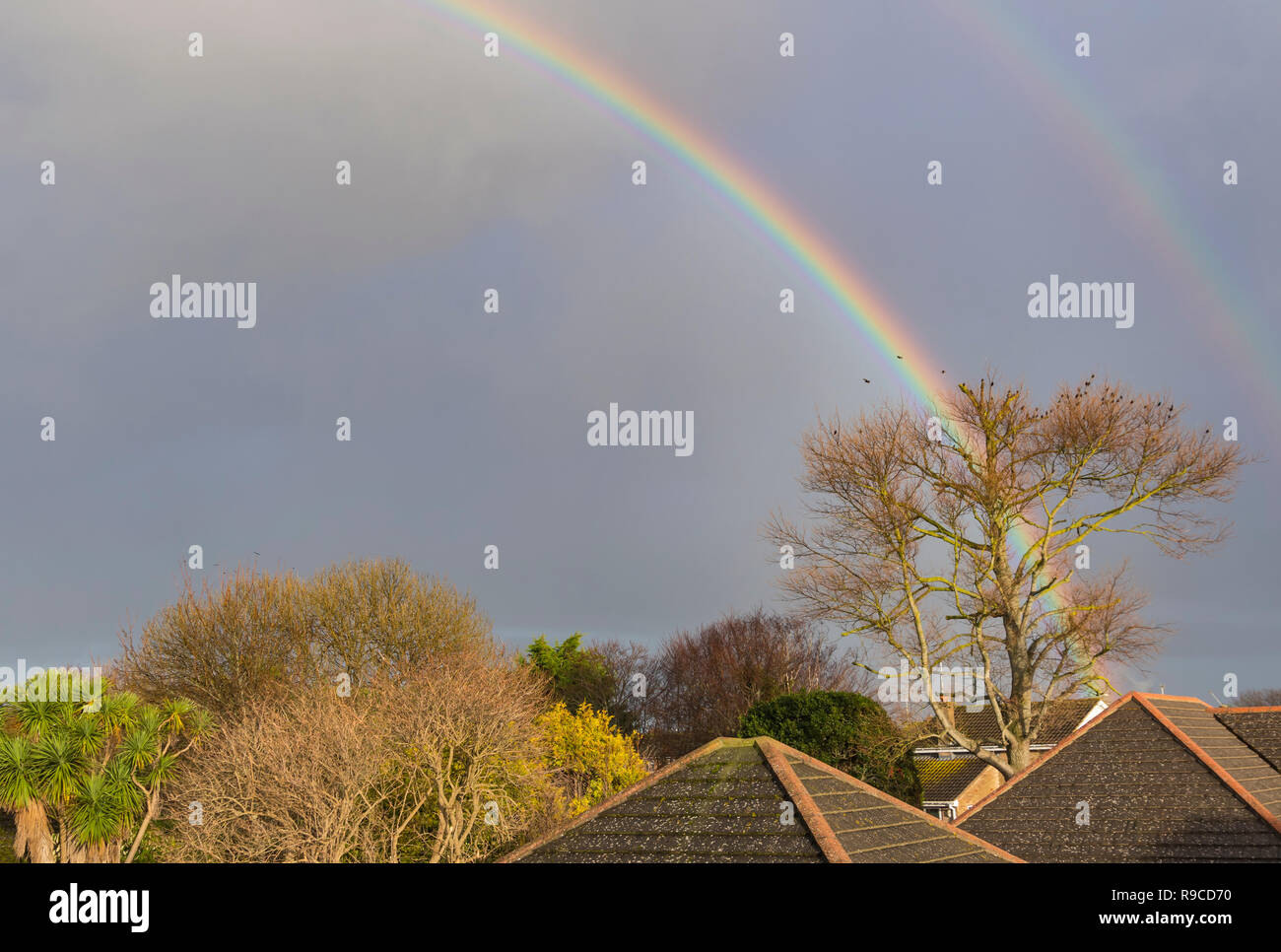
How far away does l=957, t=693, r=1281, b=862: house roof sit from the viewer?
16.9 metres

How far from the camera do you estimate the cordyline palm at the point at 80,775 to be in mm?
23719

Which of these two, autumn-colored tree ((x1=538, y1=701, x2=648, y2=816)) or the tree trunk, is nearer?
the tree trunk

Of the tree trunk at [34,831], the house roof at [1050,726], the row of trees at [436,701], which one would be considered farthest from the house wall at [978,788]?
the tree trunk at [34,831]

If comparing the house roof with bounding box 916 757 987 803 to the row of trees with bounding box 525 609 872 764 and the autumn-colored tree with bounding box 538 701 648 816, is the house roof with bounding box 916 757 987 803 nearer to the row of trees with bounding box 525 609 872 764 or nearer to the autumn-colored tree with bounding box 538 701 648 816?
the row of trees with bounding box 525 609 872 764

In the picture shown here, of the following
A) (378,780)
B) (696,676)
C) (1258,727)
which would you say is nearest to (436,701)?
(378,780)

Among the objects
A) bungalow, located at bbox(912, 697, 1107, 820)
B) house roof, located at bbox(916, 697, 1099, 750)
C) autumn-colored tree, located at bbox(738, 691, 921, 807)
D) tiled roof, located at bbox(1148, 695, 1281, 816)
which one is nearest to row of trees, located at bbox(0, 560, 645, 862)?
autumn-colored tree, located at bbox(738, 691, 921, 807)

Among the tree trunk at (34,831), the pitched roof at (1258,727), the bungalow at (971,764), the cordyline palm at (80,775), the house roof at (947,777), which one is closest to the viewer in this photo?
the pitched roof at (1258,727)

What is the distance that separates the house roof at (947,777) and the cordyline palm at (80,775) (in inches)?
1380

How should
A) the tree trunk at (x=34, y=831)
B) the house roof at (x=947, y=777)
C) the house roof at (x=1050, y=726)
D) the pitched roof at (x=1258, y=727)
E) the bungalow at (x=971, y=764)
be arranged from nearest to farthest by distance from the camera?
the pitched roof at (x=1258, y=727), the tree trunk at (x=34, y=831), the bungalow at (x=971, y=764), the house roof at (x=947, y=777), the house roof at (x=1050, y=726)

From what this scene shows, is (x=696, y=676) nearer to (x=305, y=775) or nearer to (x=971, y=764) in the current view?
(x=971, y=764)

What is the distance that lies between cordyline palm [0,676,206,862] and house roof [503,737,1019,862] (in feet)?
62.0

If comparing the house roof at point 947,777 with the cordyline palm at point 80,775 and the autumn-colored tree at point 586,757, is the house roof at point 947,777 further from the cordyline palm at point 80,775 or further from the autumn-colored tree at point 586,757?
the cordyline palm at point 80,775
